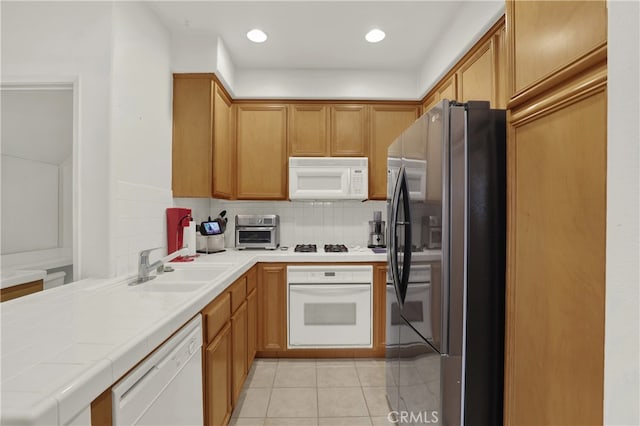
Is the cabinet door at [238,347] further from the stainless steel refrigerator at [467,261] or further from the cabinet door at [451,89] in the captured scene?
the cabinet door at [451,89]

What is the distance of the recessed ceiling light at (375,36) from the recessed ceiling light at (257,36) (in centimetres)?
79

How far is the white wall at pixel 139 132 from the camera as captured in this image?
1590mm

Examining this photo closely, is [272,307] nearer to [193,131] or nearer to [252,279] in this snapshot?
[252,279]

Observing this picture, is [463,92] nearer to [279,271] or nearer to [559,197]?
[559,197]

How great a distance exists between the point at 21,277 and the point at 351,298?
80.9 inches

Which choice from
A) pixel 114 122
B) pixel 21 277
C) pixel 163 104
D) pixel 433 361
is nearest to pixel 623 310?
pixel 433 361

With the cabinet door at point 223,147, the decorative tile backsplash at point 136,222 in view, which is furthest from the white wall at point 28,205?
the cabinet door at point 223,147

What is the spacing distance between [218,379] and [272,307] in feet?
3.40

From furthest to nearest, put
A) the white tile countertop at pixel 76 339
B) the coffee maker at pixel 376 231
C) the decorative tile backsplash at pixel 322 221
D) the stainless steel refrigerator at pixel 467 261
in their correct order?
the decorative tile backsplash at pixel 322 221 → the coffee maker at pixel 376 231 → the stainless steel refrigerator at pixel 467 261 → the white tile countertop at pixel 76 339

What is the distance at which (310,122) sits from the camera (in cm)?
287

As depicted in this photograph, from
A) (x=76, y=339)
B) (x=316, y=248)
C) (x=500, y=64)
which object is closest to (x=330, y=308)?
(x=316, y=248)

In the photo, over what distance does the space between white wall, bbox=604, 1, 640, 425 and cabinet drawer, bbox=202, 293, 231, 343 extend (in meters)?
1.32

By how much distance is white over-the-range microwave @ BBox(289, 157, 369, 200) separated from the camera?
9.14 feet

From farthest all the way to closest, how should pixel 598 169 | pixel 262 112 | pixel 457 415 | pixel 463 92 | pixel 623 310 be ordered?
1. pixel 262 112
2. pixel 463 92
3. pixel 457 415
4. pixel 598 169
5. pixel 623 310
